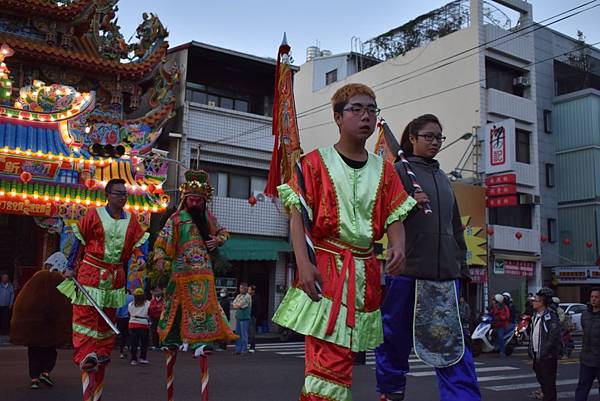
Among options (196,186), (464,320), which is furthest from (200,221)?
(464,320)

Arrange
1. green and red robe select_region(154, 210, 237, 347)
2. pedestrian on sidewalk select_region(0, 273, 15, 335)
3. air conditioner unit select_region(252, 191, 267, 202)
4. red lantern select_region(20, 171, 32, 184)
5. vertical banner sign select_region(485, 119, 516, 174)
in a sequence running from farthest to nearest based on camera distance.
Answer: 1. vertical banner sign select_region(485, 119, 516, 174)
2. air conditioner unit select_region(252, 191, 267, 202)
3. pedestrian on sidewalk select_region(0, 273, 15, 335)
4. red lantern select_region(20, 171, 32, 184)
5. green and red robe select_region(154, 210, 237, 347)

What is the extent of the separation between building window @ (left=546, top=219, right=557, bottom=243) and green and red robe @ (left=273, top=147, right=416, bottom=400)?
88.8 feet

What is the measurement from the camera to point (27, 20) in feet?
58.9

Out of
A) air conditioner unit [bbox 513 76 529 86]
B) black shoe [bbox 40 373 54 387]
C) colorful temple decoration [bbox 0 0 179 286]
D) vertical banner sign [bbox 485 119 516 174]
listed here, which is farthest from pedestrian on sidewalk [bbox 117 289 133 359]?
air conditioner unit [bbox 513 76 529 86]

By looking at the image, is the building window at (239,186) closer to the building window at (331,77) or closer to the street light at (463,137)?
the street light at (463,137)

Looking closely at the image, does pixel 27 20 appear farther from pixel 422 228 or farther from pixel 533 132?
pixel 533 132

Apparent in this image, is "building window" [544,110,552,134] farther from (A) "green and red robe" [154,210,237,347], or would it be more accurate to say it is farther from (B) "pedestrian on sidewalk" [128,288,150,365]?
(A) "green and red robe" [154,210,237,347]

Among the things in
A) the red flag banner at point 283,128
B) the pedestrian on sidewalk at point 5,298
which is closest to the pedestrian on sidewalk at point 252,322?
the pedestrian on sidewalk at point 5,298

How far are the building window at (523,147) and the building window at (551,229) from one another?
3135mm

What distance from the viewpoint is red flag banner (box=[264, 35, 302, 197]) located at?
920 cm

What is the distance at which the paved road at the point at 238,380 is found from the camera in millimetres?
7734

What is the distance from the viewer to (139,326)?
40.9 ft

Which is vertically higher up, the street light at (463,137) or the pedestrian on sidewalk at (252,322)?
the street light at (463,137)

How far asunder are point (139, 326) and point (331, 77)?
2405 cm
